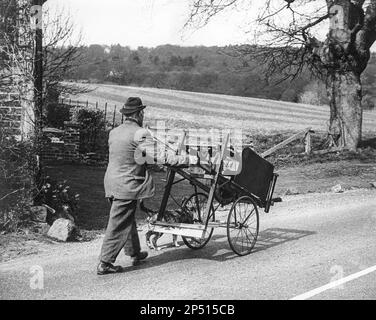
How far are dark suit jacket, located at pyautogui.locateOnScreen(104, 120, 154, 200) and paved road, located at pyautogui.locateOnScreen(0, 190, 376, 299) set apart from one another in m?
1.04

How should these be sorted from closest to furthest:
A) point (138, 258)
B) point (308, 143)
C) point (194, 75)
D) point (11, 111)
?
point (138, 258)
point (11, 111)
point (308, 143)
point (194, 75)

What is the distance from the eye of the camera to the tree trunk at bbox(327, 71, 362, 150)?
70.7 feet

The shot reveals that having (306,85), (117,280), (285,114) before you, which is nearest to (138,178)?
(117,280)

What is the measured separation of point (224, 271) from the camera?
7.50 meters

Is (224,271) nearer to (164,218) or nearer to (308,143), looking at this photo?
(164,218)

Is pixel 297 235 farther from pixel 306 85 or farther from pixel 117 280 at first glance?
pixel 306 85

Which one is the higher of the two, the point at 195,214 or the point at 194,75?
the point at 194,75

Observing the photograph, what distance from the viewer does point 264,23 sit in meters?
21.2

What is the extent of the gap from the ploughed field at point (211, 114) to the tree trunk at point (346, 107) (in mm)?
9757

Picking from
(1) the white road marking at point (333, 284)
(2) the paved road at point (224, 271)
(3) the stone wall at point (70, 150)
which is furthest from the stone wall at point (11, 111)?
(3) the stone wall at point (70, 150)

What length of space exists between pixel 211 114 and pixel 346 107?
851 inches

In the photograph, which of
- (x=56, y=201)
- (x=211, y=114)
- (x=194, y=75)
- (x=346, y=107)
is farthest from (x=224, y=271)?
(x=194, y=75)

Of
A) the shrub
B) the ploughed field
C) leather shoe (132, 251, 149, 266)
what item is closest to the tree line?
the ploughed field

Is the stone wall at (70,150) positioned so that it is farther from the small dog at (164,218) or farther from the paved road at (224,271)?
the small dog at (164,218)
